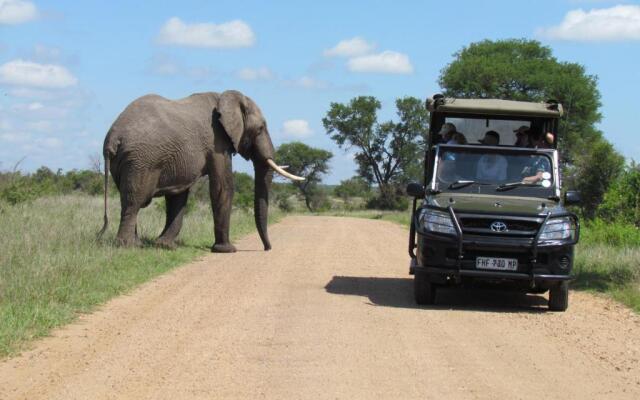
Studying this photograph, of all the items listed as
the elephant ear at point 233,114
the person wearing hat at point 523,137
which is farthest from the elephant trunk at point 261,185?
the person wearing hat at point 523,137

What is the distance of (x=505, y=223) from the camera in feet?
34.3

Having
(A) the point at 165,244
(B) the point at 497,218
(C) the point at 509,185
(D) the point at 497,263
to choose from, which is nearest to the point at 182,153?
(A) the point at 165,244

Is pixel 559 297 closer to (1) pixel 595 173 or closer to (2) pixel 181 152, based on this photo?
(2) pixel 181 152

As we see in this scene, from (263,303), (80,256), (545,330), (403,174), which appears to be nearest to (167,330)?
(263,303)

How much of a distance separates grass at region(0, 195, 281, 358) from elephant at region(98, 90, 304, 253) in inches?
29.4

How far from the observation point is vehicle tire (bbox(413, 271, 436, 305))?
1079cm

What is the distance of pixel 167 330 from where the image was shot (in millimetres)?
8883

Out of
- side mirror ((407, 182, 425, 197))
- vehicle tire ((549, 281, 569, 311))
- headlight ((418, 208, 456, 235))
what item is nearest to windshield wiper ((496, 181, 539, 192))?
side mirror ((407, 182, 425, 197))

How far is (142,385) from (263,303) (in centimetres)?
417

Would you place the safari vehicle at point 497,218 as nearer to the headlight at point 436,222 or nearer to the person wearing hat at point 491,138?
the headlight at point 436,222

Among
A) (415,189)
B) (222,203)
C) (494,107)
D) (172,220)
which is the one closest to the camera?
(415,189)

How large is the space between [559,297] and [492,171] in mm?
1929

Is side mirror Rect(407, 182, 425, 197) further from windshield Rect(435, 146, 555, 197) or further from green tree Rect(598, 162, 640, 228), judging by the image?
green tree Rect(598, 162, 640, 228)

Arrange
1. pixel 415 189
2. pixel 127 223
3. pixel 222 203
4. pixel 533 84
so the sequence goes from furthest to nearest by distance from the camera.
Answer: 1. pixel 533 84
2. pixel 222 203
3. pixel 127 223
4. pixel 415 189
